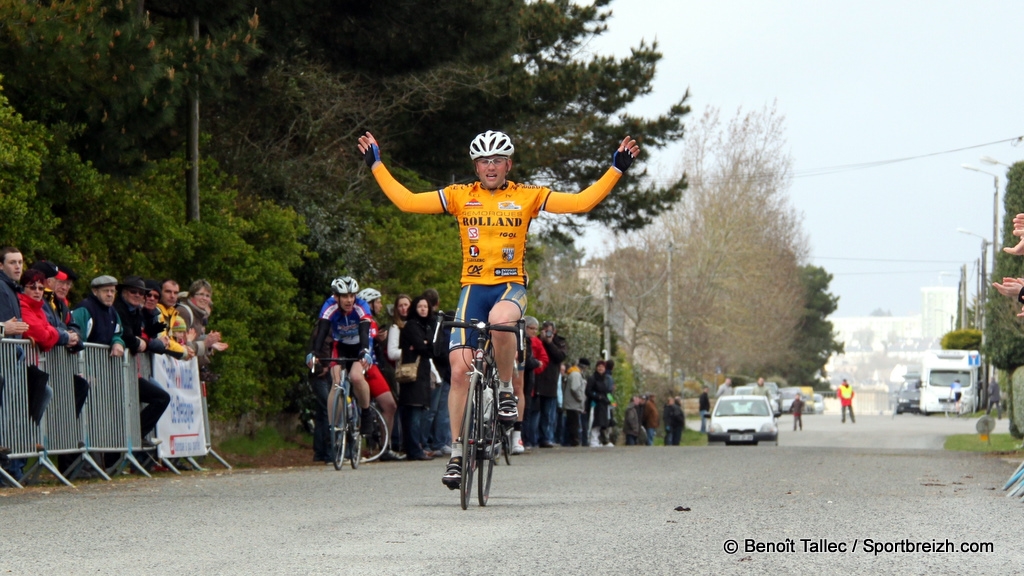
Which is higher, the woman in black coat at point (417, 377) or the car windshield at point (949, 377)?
the woman in black coat at point (417, 377)

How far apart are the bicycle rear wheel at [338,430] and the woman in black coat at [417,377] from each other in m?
2.49

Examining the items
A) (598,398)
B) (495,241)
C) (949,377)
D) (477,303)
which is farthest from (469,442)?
(949,377)

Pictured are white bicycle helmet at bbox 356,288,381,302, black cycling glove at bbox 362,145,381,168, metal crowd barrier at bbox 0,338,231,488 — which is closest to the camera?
black cycling glove at bbox 362,145,381,168

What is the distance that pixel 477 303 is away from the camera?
10031 mm

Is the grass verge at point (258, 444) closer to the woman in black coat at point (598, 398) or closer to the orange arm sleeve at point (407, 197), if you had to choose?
the woman in black coat at point (598, 398)

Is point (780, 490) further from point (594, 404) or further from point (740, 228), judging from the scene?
point (740, 228)

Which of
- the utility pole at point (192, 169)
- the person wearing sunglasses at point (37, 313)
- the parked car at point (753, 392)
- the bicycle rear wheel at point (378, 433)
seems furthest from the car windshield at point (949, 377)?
the person wearing sunglasses at point (37, 313)

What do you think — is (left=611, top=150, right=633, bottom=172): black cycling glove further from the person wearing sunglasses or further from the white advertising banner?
the white advertising banner

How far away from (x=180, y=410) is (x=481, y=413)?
21.8 ft

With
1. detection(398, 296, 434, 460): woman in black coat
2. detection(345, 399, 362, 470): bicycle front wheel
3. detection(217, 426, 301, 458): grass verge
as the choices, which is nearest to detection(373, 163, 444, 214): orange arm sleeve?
detection(345, 399, 362, 470): bicycle front wheel

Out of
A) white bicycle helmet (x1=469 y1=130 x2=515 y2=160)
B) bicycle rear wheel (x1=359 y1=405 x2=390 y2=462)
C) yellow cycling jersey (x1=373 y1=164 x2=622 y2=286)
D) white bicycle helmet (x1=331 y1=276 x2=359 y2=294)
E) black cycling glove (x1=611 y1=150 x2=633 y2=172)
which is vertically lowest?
bicycle rear wheel (x1=359 y1=405 x2=390 y2=462)

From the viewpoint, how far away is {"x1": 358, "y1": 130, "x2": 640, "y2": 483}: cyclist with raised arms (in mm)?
10016

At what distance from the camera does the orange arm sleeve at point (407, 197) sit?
10289 millimetres

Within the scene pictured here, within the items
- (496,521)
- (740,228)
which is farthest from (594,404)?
(740,228)
